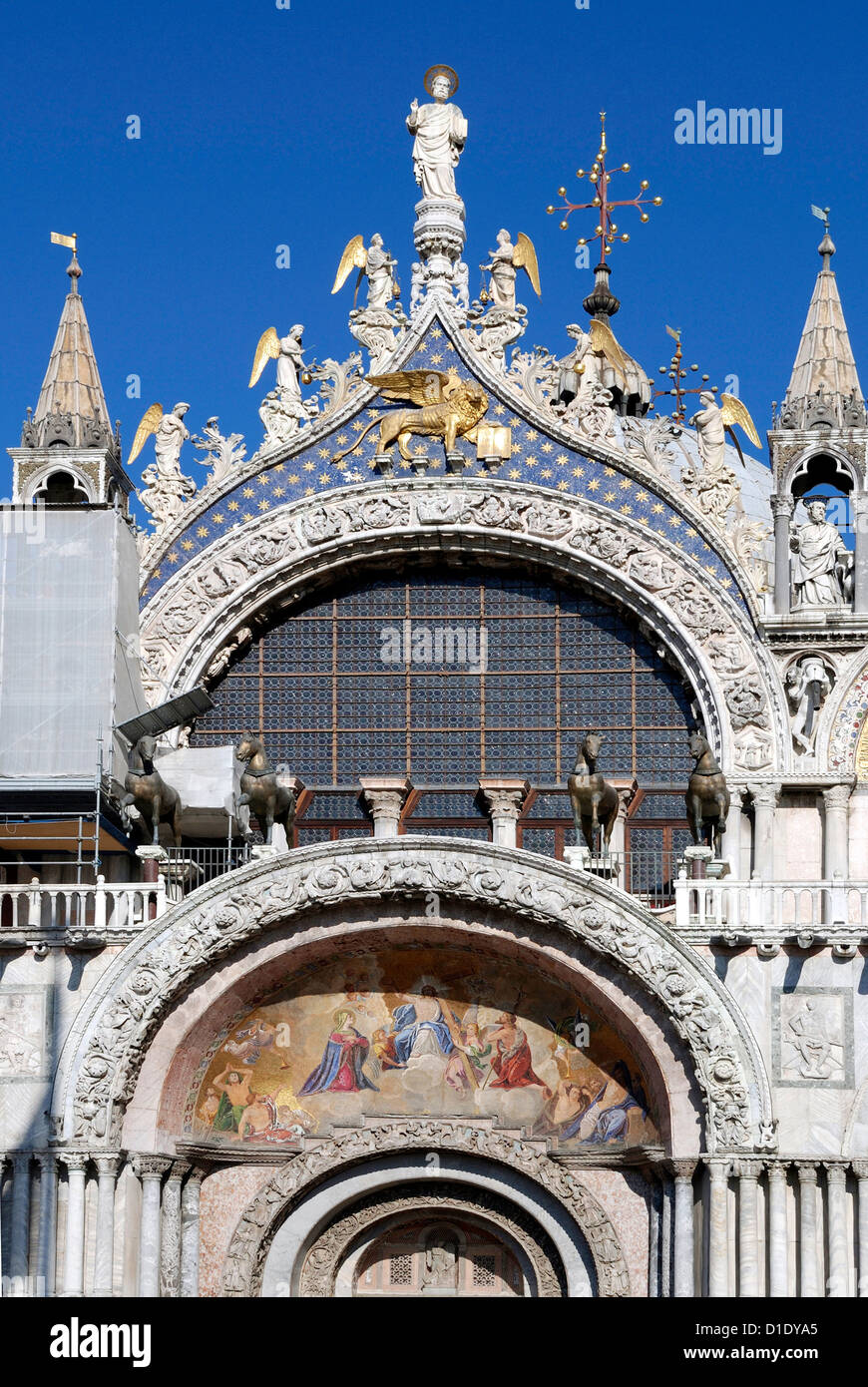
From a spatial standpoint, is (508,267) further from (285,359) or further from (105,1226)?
(105,1226)

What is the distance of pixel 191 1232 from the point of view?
3023 cm

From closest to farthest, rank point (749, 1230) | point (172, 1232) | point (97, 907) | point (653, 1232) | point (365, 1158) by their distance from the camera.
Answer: point (749, 1230) → point (653, 1232) → point (172, 1232) → point (97, 907) → point (365, 1158)

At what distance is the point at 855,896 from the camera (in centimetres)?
3028

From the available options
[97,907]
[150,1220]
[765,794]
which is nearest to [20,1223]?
[150,1220]

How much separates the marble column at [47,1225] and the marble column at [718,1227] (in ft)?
21.1

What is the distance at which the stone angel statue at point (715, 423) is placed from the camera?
32.9 m

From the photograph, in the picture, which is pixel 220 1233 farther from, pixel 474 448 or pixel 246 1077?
pixel 474 448

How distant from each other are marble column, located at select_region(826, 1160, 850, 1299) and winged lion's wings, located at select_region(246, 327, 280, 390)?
11360 mm

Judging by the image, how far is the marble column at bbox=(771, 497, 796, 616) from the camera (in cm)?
3203

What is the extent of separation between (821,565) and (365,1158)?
26.5ft

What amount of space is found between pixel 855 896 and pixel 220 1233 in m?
7.35
